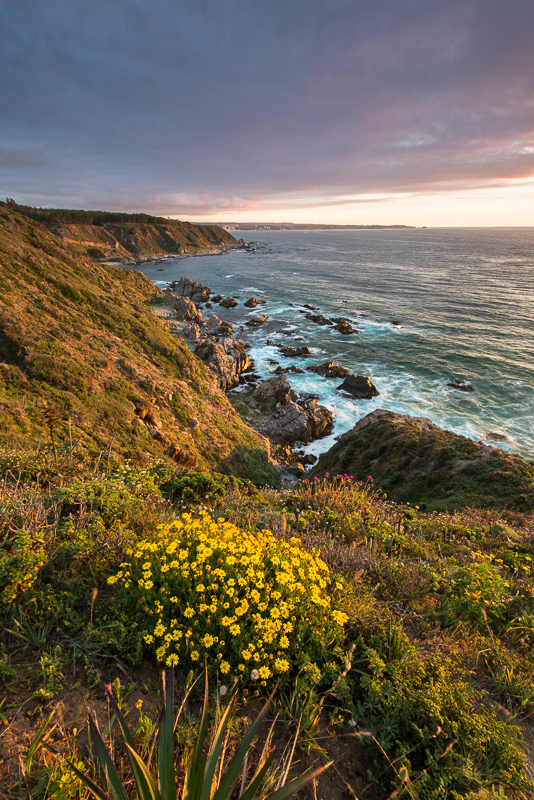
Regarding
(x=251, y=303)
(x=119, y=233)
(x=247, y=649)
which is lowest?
(x=251, y=303)

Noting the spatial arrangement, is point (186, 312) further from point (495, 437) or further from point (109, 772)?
point (109, 772)

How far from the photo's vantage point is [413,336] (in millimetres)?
48875

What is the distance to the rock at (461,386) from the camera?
34406mm

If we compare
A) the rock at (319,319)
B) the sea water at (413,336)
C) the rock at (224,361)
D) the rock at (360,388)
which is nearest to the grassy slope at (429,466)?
the sea water at (413,336)

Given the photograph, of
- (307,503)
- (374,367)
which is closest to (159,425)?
(307,503)

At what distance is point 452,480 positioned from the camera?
1453cm

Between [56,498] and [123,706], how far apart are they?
9.94 feet

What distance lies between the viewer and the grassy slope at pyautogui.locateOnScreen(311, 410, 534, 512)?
1250 cm

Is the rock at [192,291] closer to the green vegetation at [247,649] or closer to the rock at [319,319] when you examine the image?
the rock at [319,319]

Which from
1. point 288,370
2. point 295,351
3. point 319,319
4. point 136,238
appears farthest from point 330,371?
point 136,238

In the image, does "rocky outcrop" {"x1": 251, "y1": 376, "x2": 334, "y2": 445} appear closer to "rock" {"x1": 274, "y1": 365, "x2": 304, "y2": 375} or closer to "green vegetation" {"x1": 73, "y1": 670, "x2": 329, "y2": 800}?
"rock" {"x1": 274, "y1": 365, "x2": 304, "y2": 375}

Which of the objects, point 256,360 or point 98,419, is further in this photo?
point 256,360

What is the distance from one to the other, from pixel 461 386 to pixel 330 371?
13.9 metres

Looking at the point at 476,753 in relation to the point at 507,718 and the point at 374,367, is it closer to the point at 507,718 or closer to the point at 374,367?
the point at 507,718
